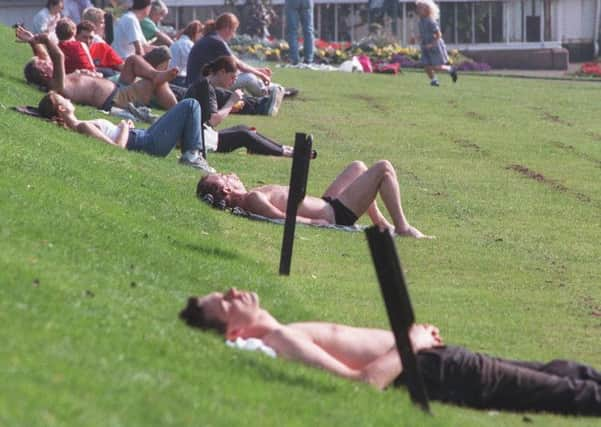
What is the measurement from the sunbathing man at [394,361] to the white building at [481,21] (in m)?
50.9

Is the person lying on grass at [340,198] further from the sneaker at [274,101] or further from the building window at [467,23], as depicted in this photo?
the building window at [467,23]

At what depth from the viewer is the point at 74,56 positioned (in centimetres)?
2342

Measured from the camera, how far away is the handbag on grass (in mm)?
20766

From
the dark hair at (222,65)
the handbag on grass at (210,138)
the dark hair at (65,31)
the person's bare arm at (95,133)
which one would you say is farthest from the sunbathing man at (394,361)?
the dark hair at (65,31)

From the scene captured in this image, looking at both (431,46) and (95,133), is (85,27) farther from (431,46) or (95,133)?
(431,46)

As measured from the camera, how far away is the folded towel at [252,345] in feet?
28.3

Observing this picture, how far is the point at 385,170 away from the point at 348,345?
6323mm

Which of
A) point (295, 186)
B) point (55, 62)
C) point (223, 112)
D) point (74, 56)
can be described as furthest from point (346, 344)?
point (74, 56)

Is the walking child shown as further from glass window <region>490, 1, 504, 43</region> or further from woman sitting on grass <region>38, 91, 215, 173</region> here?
glass window <region>490, 1, 504, 43</region>

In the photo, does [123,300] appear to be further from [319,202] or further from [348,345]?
[319,202]

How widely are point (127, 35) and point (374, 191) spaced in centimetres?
1269

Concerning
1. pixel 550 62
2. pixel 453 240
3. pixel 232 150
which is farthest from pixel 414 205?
pixel 550 62

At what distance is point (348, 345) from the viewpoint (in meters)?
9.01

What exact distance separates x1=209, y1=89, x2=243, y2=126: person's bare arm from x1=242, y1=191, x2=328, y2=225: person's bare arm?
5.81 m
